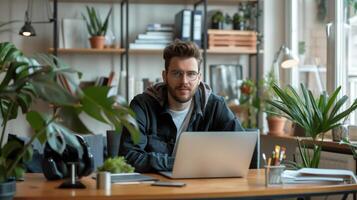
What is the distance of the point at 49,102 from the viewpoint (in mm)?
2053

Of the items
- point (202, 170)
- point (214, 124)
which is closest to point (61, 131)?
point (202, 170)

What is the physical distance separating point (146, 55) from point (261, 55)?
962 mm

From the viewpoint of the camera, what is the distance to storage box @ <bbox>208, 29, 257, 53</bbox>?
17.0ft

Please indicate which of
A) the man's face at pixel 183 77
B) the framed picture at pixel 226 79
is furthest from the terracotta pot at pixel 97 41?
the man's face at pixel 183 77

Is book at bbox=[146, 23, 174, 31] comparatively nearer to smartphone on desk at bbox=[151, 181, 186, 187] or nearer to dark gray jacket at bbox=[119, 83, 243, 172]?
dark gray jacket at bbox=[119, 83, 243, 172]

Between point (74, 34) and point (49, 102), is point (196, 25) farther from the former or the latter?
point (49, 102)

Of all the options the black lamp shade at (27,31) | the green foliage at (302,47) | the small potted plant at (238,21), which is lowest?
the green foliage at (302,47)

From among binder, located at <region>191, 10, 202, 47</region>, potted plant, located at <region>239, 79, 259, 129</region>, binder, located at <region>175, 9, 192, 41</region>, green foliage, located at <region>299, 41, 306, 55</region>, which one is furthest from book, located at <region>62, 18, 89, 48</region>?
green foliage, located at <region>299, 41, 306, 55</region>

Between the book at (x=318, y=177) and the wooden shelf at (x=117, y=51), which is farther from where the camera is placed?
the wooden shelf at (x=117, y=51)

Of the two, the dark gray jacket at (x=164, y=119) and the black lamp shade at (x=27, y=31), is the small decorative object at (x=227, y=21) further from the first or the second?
the dark gray jacket at (x=164, y=119)

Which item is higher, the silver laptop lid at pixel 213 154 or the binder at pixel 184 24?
the binder at pixel 184 24

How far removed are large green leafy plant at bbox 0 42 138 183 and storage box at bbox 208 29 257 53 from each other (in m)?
2.91

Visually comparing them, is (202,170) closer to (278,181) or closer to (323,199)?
(278,181)

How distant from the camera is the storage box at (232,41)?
5.18 m
